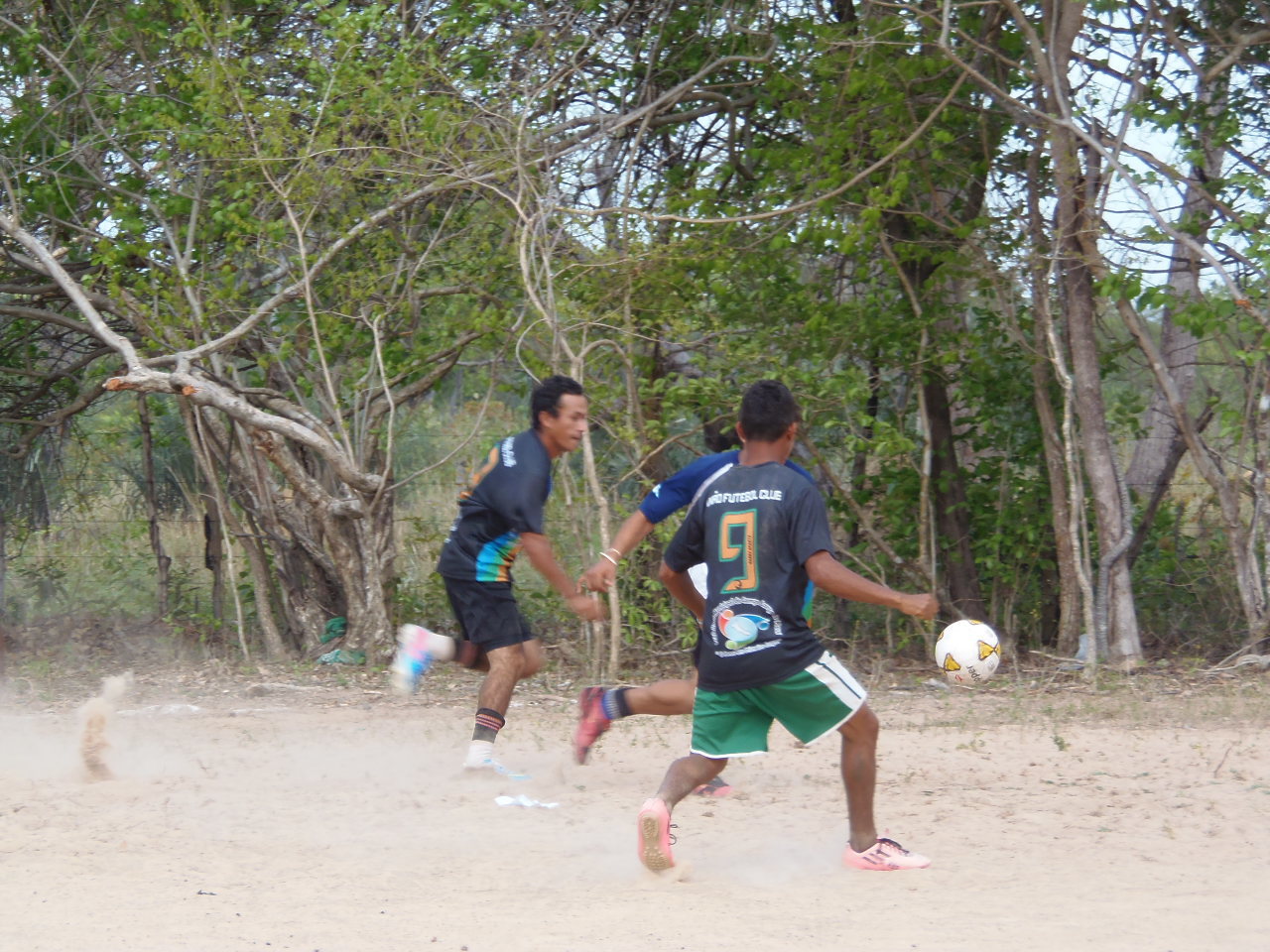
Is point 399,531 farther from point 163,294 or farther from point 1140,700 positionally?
point 1140,700

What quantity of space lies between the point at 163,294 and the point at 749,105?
14.0ft

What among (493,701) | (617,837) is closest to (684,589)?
(617,837)

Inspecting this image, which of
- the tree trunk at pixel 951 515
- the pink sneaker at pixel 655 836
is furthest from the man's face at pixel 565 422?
the tree trunk at pixel 951 515

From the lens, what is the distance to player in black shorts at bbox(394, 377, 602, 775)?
5.47 m

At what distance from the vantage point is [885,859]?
4.39 m

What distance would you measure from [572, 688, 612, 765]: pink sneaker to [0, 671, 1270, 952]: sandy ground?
18 cm

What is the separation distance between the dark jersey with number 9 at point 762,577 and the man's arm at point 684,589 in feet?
1.68

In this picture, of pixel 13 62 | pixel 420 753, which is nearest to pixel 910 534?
pixel 420 753

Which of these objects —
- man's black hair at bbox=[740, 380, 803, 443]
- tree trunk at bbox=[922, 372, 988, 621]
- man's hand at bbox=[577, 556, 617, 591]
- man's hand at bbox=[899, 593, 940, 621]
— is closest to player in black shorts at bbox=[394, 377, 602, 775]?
man's hand at bbox=[577, 556, 617, 591]

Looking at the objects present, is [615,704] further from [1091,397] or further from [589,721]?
[1091,397]

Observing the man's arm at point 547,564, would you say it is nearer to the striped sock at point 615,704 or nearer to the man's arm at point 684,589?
the striped sock at point 615,704

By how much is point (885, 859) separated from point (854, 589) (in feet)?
3.23

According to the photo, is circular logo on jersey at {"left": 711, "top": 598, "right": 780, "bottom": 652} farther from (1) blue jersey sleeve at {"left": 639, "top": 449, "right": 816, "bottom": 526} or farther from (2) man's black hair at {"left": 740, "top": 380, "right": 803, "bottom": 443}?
(1) blue jersey sleeve at {"left": 639, "top": 449, "right": 816, "bottom": 526}

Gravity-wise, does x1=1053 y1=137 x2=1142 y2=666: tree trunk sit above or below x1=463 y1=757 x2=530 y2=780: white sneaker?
above
